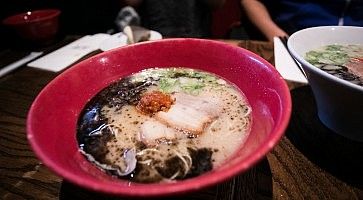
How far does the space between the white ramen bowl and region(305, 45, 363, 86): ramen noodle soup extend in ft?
0.14

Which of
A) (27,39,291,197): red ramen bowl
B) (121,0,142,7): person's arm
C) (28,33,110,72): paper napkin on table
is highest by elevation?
(27,39,291,197): red ramen bowl

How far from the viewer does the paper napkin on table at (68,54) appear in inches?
71.0

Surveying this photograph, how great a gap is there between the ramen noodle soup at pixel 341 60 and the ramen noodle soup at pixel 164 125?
44 cm

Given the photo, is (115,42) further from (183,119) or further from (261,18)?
(261,18)

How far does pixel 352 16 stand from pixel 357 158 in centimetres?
171

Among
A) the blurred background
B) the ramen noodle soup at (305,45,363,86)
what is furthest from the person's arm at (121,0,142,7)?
the ramen noodle soup at (305,45,363,86)

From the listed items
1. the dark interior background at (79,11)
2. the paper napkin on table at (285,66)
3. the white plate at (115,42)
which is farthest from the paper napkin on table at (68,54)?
the paper napkin on table at (285,66)

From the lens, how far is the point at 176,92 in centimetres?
109

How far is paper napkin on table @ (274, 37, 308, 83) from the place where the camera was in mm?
1432

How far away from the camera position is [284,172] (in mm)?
934

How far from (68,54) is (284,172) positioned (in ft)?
5.34

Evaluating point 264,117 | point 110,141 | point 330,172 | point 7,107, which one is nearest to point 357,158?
point 330,172

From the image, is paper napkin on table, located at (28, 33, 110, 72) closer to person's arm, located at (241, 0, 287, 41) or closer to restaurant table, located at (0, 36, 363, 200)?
restaurant table, located at (0, 36, 363, 200)

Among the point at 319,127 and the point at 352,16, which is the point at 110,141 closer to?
the point at 319,127
